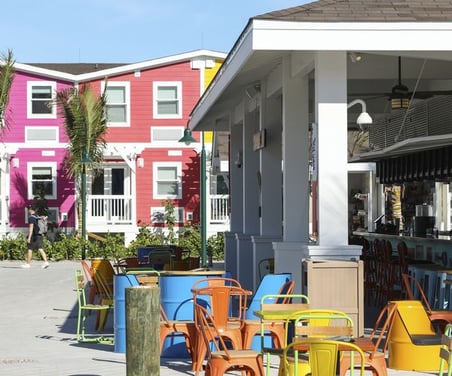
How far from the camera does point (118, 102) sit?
37.2m

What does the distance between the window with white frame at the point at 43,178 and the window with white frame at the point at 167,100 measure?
409cm

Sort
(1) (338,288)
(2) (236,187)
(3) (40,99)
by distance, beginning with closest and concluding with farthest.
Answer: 1. (1) (338,288)
2. (2) (236,187)
3. (3) (40,99)

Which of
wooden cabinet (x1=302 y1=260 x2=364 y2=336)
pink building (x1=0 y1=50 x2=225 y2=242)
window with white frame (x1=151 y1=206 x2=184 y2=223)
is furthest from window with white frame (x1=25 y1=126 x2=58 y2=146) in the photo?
wooden cabinet (x1=302 y1=260 x2=364 y2=336)

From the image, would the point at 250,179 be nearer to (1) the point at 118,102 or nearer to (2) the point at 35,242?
(2) the point at 35,242

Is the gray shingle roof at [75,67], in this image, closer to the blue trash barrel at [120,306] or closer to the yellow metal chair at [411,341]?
the blue trash barrel at [120,306]

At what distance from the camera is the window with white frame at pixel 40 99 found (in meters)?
37.2

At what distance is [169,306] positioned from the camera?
11.8m

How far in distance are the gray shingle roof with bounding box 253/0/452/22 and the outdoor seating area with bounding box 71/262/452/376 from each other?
2866 mm

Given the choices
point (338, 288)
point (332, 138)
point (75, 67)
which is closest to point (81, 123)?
point (75, 67)

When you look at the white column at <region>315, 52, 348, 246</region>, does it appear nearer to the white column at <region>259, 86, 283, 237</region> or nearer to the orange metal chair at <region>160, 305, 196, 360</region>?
the orange metal chair at <region>160, 305, 196, 360</region>

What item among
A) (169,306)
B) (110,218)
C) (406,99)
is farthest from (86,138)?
(169,306)

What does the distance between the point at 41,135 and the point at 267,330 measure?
89.6 feet

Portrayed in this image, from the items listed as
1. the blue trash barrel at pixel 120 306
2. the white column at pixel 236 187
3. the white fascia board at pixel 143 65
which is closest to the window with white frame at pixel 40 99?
the white fascia board at pixel 143 65

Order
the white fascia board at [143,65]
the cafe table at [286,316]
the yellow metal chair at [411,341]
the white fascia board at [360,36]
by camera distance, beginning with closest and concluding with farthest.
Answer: the cafe table at [286,316] < the yellow metal chair at [411,341] < the white fascia board at [360,36] < the white fascia board at [143,65]
